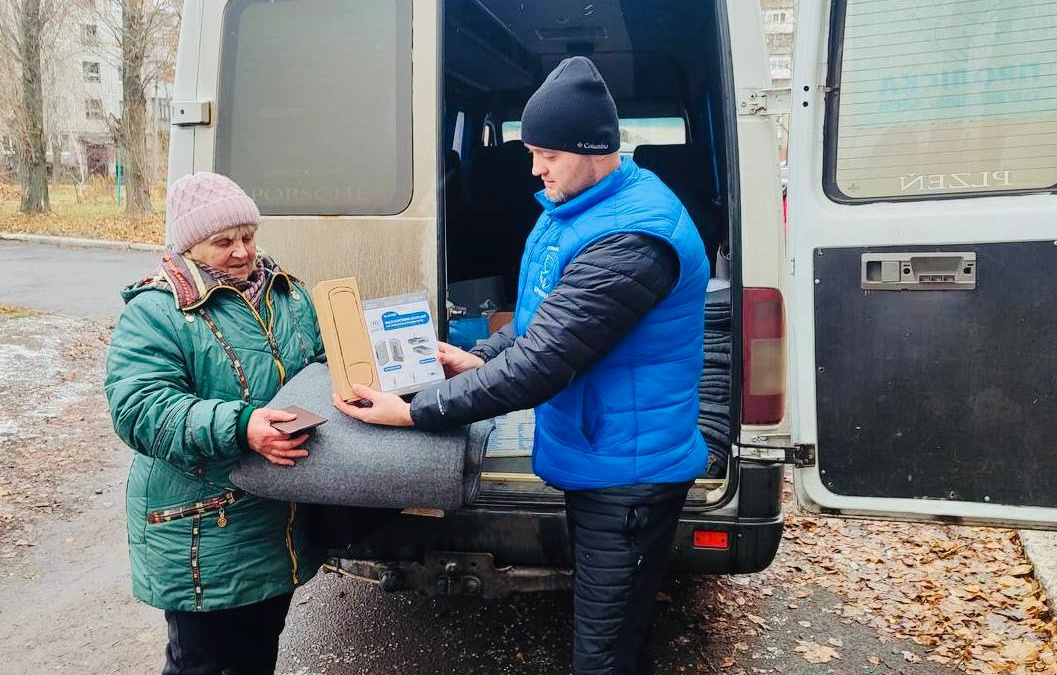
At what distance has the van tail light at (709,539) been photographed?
8.74 feet

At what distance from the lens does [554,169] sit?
2031 millimetres

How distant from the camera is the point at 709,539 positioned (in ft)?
8.76

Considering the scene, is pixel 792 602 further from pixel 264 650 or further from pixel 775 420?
pixel 264 650

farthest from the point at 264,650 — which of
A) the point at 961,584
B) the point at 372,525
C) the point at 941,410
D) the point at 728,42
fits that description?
the point at 961,584

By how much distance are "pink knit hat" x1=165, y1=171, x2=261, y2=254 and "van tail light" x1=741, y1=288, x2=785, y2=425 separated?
1483 millimetres

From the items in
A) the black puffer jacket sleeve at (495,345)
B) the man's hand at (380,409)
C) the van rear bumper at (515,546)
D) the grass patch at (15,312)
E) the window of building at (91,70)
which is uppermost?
the window of building at (91,70)

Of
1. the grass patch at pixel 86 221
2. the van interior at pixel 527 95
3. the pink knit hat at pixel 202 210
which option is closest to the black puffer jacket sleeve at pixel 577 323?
the pink knit hat at pixel 202 210

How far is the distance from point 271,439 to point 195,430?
0.54 feet

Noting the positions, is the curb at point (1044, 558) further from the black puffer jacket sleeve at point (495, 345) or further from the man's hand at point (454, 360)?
the man's hand at point (454, 360)

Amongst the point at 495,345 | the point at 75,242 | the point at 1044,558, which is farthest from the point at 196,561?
the point at 75,242

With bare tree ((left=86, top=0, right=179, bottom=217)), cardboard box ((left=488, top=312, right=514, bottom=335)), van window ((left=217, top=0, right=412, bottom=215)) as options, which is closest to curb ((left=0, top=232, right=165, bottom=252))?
bare tree ((left=86, top=0, right=179, bottom=217))

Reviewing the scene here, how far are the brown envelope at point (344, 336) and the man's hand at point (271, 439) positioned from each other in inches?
6.5

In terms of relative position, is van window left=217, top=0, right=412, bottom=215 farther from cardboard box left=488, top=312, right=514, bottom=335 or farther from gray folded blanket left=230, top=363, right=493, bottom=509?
cardboard box left=488, top=312, right=514, bottom=335

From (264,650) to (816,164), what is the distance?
2078 mm
